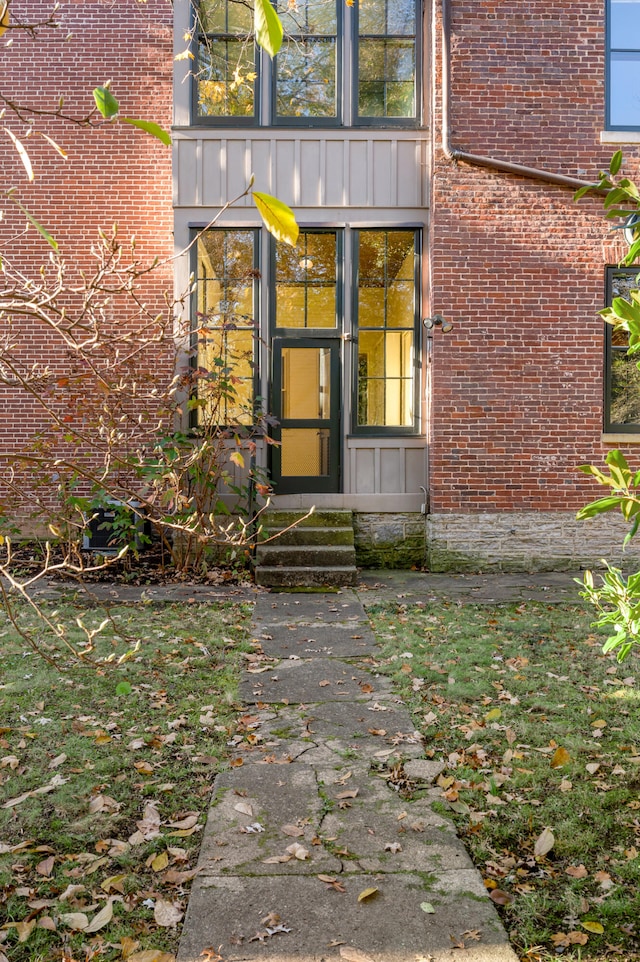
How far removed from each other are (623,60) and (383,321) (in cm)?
388

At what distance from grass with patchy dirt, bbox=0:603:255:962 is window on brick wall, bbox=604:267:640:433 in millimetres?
5256

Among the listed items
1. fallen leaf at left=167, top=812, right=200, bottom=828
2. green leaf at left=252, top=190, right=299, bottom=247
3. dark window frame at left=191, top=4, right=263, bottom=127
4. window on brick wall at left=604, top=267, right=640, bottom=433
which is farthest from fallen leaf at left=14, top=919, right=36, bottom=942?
dark window frame at left=191, top=4, right=263, bottom=127

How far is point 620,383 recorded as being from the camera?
866 centimetres

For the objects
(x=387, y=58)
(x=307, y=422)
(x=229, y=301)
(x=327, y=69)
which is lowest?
(x=307, y=422)

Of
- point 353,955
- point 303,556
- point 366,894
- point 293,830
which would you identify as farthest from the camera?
point 303,556

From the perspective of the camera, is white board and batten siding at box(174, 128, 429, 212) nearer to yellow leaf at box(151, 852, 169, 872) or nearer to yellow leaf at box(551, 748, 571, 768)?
yellow leaf at box(551, 748, 571, 768)

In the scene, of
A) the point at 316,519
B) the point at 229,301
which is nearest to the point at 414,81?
the point at 229,301

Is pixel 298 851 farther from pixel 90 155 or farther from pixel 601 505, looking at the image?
pixel 90 155

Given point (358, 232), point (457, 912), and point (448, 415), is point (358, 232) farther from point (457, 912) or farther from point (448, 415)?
point (457, 912)

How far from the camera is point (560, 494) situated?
852 centimetres

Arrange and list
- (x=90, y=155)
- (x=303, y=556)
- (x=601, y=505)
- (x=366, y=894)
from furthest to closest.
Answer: (x=90, y=155), (x=303, y=556), (x=366, y=894), (x=601, y=505)

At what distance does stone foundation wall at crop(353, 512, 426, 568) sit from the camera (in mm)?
8812

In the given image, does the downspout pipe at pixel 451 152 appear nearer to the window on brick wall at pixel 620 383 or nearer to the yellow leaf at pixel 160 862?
the window on brick wall at pixel 620 383

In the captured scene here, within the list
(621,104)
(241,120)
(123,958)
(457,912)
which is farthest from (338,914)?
(621,104)
